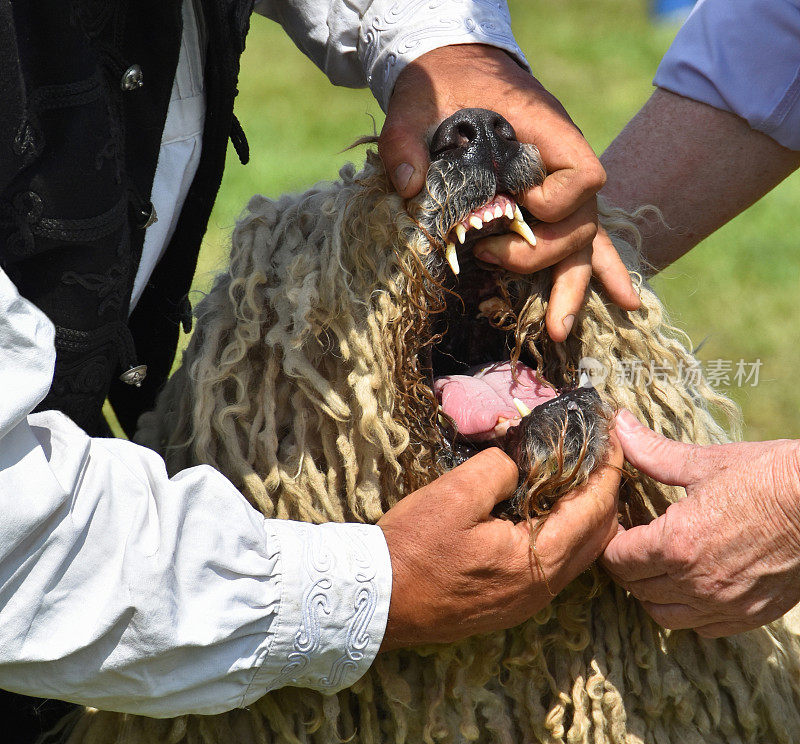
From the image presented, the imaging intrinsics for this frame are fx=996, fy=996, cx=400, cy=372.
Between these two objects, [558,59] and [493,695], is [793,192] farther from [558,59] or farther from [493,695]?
[493,695]

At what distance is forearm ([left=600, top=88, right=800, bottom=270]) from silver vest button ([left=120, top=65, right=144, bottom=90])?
123 cm

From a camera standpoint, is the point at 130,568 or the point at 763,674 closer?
the point at 130,568

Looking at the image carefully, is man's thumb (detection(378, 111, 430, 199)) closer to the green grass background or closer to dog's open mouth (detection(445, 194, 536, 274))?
dog's open mouth (detection(445, 194, 536, 274))

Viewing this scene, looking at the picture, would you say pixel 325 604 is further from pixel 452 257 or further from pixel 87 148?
pixel 87 148

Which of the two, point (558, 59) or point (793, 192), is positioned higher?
point (793, 192)

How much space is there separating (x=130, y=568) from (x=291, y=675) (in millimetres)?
356

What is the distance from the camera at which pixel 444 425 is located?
1.92 meters

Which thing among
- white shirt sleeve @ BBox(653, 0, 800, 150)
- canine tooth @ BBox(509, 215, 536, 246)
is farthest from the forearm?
Answer: canine tooth @ BBox(509, 215, 536, 246)

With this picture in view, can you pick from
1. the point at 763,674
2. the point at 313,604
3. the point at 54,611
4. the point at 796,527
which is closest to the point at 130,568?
the point at 54,611

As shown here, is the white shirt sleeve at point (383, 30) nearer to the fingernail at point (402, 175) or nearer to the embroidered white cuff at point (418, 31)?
the embroidered white cuff at point (418, 31)

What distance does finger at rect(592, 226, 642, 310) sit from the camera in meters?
1.94

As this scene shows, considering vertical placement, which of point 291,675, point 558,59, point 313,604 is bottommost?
point 558,59

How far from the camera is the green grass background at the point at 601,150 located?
193 inches

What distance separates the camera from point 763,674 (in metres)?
1.97
